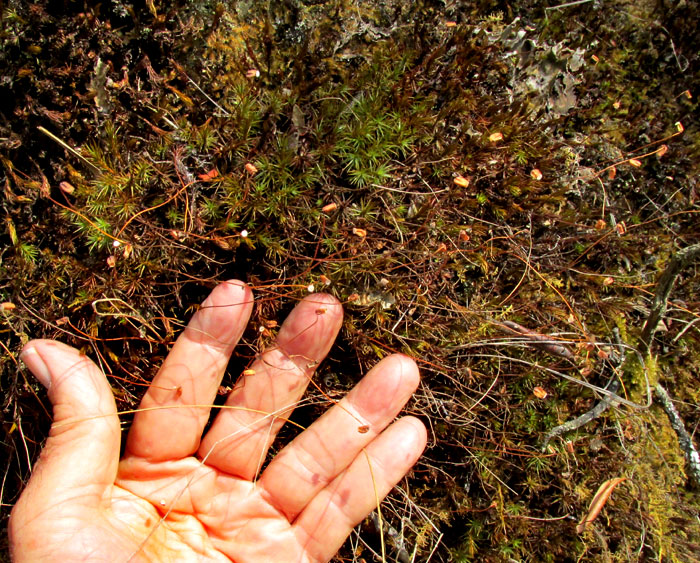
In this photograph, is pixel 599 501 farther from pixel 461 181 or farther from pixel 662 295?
pixel 461 181

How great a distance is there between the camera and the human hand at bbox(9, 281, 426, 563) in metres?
2.61

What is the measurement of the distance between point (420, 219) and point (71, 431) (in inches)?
82.2

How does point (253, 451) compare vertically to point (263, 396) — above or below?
below

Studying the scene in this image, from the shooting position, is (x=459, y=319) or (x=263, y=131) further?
(x=459, y=319)

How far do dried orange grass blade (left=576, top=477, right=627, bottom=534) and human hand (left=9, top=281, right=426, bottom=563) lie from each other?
1112 millimetres

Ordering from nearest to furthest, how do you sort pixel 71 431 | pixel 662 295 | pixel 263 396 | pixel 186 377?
pixel 71 431
pixel 186 377
pixel 263 396
pixel 662 295

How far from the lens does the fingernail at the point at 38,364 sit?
2287 mm

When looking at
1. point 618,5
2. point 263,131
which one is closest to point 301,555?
point 263,131

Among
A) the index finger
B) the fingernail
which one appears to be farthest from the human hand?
the fingernail

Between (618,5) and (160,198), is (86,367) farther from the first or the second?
(618,5)

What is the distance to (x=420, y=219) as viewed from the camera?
2.96 m

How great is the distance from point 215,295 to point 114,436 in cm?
82

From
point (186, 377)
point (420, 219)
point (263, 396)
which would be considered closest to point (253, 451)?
point (263, 396)

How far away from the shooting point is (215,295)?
2.62 meters
